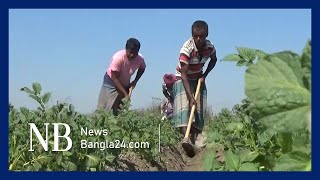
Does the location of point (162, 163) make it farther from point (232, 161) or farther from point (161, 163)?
point (232, 161)

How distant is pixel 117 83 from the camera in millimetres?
1774

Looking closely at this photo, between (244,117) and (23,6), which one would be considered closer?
(23,6)

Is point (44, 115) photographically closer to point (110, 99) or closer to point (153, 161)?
point (110, 99)

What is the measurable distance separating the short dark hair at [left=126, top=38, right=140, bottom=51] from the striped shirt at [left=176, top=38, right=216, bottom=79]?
13 centimetres

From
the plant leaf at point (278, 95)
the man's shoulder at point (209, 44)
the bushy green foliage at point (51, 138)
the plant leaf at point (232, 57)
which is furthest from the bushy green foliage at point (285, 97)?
the bushy green foliage at point (51, 138)

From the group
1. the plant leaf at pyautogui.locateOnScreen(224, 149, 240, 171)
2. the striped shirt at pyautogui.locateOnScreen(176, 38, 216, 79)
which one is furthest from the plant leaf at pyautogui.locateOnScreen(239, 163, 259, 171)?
the striped shirt at pyautogui.locateOnScreen(176, 38, 216, 79)

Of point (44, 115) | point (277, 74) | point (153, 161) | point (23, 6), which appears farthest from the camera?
point (153, 161)

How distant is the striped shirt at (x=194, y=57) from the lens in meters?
1.55

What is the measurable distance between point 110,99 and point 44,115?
1.20 feet

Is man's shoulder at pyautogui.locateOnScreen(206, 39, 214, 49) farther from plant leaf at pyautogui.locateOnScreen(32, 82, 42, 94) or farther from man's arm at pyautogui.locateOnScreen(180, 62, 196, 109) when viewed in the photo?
plant leaf at pyautogui.locateOnScreen(32, 82, 42, 94)

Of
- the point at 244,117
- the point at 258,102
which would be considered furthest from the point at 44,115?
the point at 258,102

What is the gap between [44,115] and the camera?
63.2 inches

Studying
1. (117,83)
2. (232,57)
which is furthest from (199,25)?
(117,83)

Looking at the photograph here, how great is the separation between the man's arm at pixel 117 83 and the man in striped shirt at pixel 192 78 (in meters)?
0.13
